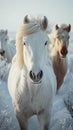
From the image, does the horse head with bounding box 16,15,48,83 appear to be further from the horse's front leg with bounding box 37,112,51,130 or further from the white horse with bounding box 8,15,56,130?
the horse's front leg with bounding box 37,112,51,130

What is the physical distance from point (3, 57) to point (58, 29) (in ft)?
15.7

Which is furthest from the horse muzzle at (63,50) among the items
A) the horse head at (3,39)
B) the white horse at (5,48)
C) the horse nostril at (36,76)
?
the horse head at (3,39)

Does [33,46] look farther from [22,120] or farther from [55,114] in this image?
[55,114]

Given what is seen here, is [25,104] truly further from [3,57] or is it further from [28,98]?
[3,57]

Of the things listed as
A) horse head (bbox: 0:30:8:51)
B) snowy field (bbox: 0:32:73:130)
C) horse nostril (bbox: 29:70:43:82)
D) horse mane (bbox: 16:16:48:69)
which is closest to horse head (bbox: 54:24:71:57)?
snowy field (bbox: 0:32:73:130)

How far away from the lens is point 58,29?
22.3ft

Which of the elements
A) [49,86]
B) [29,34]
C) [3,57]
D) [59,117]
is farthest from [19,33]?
[3,57]

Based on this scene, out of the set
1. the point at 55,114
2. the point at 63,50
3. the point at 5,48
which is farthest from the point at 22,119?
the point at 5,48

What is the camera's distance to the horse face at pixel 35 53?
3733 millimetres

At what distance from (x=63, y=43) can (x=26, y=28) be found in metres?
2.54

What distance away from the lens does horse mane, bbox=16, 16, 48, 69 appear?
4094 mm

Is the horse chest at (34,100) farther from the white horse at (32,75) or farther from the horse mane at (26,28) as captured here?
the horse mane at (26,28)

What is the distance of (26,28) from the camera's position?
4125mm

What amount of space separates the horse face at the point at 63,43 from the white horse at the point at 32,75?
1.85m
